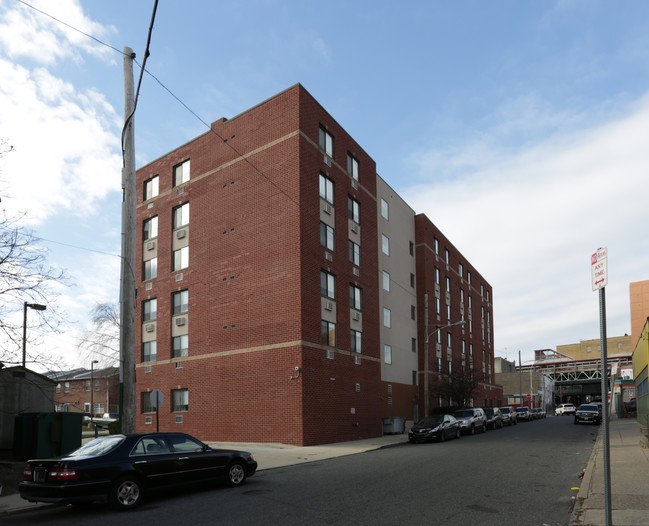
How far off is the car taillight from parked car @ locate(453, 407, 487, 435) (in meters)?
25.9

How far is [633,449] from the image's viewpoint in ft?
60.5

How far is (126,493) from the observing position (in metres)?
10.2

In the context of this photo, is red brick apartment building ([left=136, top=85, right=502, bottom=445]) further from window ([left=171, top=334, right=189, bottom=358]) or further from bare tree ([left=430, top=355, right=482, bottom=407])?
bare tree ([left=430, top=355, right=482, bottom=407])

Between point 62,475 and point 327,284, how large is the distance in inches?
817

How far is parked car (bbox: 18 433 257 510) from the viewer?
31.4 feet

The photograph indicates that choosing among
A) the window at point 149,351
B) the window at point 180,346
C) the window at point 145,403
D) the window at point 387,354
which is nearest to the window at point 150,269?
the window at point 149,351

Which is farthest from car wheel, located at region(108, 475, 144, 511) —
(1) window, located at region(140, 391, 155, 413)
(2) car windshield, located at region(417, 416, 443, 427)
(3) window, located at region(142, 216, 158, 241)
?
(3) window, located at region(142, 216, 158, 241)

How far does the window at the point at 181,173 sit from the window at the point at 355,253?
1083 cm

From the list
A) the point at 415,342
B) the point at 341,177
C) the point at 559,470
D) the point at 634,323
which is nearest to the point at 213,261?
the point at 341,177

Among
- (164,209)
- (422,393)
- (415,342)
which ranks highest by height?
(164,209)

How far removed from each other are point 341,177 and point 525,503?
24181 millimetres

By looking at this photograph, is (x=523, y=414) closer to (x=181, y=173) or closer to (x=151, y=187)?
(x=181, y=173)

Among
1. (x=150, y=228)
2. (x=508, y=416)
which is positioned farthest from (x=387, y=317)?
(x=150, y=228)

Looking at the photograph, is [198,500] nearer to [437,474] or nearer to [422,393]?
[437,474]
